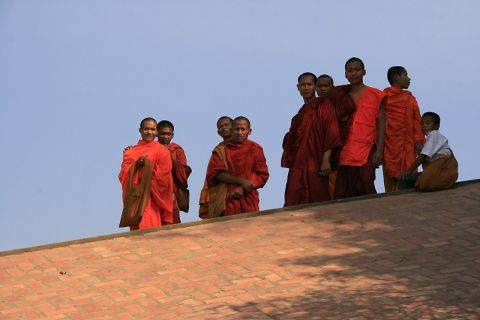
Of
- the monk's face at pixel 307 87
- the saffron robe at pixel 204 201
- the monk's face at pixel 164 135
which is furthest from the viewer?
Result: the monk's face at pixel 164 135

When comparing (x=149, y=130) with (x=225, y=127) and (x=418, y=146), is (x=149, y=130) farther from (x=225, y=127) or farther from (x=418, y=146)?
(x=418, y=146)

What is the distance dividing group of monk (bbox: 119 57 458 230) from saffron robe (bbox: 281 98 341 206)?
0.01m

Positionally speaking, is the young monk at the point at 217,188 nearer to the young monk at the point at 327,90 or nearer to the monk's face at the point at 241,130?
the monk's face at the point at 241,130

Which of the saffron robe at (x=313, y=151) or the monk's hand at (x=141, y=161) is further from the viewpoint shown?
the saffron robe at (x=313, y=151)

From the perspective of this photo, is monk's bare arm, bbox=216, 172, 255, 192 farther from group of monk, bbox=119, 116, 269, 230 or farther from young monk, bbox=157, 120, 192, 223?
young monk, bbox=157, 120, 192, 223

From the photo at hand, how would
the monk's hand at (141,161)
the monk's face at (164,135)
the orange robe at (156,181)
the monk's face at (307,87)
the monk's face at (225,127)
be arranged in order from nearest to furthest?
the monk's hand at (141,161) < the orange robe at (156,181) < the monk's face at (307,87) < the monk's face at (225,127) < the monk's face at (164,135)

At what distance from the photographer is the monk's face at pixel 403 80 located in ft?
55.5

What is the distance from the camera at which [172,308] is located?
1270 centimetres

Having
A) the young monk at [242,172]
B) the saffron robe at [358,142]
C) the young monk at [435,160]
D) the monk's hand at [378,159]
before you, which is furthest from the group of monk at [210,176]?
the young monk at [435,160]

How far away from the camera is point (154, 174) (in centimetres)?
1630

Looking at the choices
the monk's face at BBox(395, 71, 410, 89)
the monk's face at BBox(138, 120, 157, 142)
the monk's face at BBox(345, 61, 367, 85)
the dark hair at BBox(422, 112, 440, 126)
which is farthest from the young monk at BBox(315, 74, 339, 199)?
the monk's face at BBox(138, 120, 157, 142)

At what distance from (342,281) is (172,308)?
5.67 ft

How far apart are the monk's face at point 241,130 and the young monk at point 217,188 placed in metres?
0.18

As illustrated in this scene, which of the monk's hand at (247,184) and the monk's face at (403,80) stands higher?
the monk's face at (403,80)
